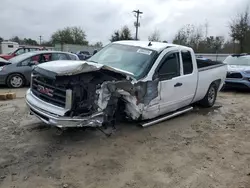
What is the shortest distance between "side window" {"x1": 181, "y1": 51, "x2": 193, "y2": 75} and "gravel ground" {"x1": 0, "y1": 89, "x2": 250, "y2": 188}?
1.23m

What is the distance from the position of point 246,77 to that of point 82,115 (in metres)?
8.51

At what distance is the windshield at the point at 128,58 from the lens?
19.0 feet

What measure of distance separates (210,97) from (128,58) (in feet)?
11.4

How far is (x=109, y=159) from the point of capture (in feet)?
15.1

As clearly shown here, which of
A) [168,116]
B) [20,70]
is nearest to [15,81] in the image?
[20,70]

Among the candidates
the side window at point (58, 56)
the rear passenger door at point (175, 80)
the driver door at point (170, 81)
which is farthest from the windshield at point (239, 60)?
the side window at point (58, 56)

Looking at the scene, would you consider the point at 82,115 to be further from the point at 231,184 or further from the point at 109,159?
the point at 231,184

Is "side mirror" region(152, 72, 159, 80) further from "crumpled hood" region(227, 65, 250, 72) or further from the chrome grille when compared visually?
"crumpled hood" region(227, 65, 250, 72)

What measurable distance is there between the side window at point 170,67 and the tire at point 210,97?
219 centimetres

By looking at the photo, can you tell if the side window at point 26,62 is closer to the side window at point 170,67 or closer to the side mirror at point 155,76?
the side window at point 170,67

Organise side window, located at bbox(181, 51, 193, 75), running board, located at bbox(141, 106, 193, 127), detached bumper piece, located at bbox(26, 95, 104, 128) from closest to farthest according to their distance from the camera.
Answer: detached bumper piece, located at bbox(26, 95, 104, 128)
running board, located at bbox(141, 106, 193, 127)
side window, located at bbox(181, 51, 193, 75)

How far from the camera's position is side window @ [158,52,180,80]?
601 centimetres

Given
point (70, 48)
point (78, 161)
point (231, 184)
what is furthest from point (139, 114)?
point (70, 48)

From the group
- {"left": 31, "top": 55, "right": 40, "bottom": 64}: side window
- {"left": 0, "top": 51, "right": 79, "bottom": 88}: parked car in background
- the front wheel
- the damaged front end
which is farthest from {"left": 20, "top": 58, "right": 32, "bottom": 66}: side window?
the damaged front end
